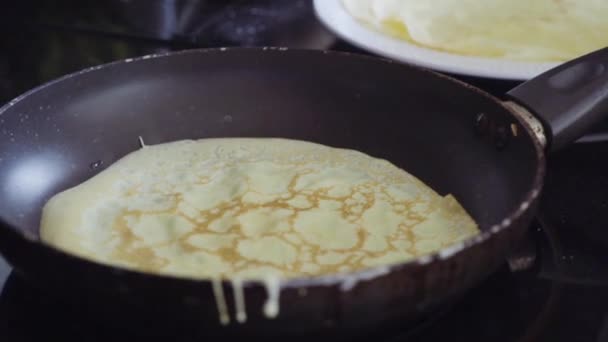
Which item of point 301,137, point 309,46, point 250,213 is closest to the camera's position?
point 250,213

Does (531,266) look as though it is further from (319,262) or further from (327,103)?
(327,103)

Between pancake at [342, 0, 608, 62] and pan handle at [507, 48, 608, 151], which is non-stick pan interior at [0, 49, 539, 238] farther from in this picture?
pancake at [342, 0, 608, 62]

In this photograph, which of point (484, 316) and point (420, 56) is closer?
point (484, 316)

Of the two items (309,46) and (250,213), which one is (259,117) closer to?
(250,213)

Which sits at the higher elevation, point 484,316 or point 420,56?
point 420,56

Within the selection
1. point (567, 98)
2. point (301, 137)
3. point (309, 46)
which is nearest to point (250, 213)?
point (301, 137)

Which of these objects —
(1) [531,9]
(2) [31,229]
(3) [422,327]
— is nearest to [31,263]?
(2) [31,229]
